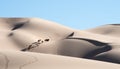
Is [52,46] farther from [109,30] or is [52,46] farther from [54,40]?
[109,30]

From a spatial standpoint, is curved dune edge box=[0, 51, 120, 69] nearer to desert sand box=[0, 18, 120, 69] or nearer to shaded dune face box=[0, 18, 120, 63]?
desert sand box=[0, 18, 120, 69]

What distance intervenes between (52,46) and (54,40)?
151 cm

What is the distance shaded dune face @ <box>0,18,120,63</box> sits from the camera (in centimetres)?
1878

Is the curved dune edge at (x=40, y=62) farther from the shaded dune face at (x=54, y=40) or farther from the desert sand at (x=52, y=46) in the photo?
the shaded dune face at (x=54, y=40)

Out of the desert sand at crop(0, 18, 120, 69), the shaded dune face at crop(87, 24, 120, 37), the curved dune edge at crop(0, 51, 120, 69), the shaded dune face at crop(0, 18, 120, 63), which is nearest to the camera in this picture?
the curved dune edge at crop(0, 51, 120, 69)

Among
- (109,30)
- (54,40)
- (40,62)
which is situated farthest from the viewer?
(109,30)

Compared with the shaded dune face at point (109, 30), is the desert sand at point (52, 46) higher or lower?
lower

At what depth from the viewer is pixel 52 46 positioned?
815 inches

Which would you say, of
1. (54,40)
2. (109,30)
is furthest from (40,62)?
(109,30)

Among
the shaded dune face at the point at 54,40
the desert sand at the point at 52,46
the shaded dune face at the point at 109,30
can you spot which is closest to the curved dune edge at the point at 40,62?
the desert sand at the point at 52,46

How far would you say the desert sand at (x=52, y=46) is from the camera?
1269cm

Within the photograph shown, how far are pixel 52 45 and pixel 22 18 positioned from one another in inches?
305

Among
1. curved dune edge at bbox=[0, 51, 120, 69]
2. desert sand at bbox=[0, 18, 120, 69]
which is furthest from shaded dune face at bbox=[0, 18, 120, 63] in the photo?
curved dune edge at bbox=[0, 51, 120, 69]

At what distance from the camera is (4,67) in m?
11.6
